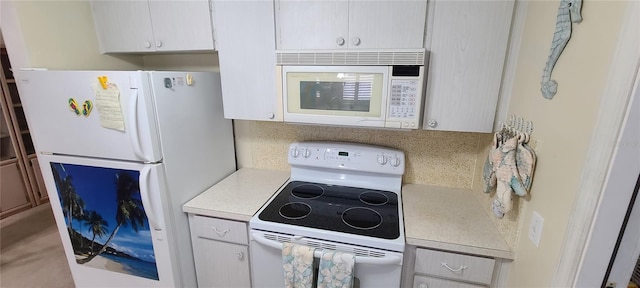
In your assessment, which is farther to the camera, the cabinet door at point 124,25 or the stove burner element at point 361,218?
the cabinet door at point 124,25

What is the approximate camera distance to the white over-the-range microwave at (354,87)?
4.25 ft

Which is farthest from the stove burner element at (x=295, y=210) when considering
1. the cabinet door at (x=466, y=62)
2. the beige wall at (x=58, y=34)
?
the beige wall at (x=58, y=34)

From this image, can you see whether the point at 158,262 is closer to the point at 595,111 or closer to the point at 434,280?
the point at 434,280

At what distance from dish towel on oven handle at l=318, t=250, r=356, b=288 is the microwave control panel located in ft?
2.30

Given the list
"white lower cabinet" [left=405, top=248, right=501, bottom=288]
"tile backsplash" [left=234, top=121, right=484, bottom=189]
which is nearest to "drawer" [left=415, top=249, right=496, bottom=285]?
"white lower cabinet" [left=405, top=248, right=501, bottom=288]

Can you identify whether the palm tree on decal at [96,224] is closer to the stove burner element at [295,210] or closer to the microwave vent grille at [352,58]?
the stove burner element at [295,210]

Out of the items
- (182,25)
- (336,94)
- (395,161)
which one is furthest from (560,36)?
(182,25)

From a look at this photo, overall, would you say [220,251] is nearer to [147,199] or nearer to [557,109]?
[147,199]

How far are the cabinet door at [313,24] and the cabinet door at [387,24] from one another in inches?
1.9

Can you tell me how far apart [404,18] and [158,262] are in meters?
1.81

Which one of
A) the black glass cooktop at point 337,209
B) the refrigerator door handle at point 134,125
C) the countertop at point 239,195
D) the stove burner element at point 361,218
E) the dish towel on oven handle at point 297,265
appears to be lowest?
the dish towel on oven handle at point 297,265

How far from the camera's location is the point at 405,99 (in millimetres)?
1324

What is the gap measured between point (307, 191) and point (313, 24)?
0.97 m

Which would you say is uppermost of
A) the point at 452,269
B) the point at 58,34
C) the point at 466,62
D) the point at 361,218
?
the point at 58,34
